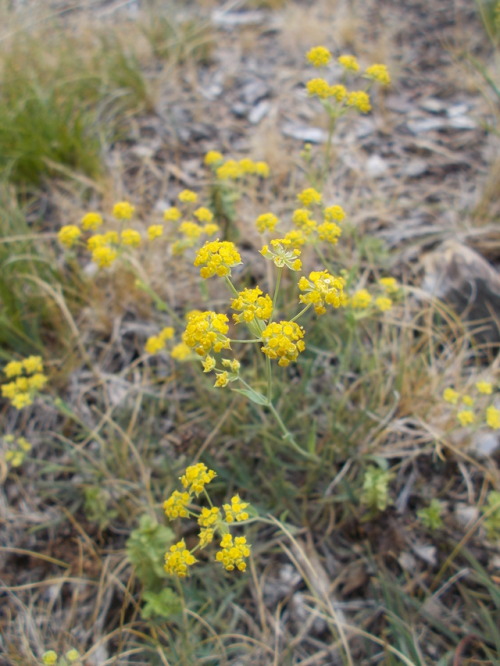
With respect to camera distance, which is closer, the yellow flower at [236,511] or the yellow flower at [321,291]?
→ the yellow flower at [321,291]

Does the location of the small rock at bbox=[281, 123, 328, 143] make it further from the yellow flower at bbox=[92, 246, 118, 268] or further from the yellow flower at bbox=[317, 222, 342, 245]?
the yellow flower at bbox=[92, 246, 118, 268]

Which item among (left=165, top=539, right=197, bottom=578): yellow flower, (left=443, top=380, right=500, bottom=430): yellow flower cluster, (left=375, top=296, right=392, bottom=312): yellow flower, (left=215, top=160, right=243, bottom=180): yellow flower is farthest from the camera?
(left=215, top=160, right=243, bottom=180): yellow flower

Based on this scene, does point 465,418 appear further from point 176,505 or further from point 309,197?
point 176,505

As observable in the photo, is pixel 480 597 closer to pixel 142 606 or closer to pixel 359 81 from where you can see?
pixel 142 606

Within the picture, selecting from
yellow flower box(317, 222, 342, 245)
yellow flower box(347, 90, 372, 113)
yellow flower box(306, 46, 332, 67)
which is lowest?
yellow flower box(317, 222, 342, 245)

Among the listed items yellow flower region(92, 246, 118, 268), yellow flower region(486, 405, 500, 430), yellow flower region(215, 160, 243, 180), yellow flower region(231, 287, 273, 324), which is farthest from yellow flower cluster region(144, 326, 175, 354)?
yellow flower region(486, 405, 500, 430)

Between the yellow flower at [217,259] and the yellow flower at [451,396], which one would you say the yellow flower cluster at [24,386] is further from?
the yellow flower at [451,396]

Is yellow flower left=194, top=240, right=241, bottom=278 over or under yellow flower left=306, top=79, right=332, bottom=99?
under

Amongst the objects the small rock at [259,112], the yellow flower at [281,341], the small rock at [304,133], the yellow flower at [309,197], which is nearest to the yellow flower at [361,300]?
the yellow flower at [309,197]
